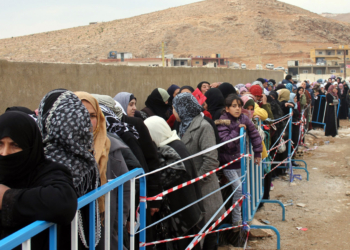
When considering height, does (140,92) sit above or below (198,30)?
below

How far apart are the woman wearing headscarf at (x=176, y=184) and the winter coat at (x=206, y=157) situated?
395 millimetres

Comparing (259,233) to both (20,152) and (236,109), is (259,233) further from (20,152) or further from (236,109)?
(20,152)

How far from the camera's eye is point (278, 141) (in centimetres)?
673

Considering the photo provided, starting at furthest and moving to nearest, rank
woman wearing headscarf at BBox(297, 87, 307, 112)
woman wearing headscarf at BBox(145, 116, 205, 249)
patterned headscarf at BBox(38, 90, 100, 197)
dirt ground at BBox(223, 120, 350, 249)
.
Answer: woman wearing headscarf at BBox(297, 87, 307, 112)
dirt ground at BBox(223, 120, 350, 249)
woman wearing headscarf at BBox(145, 116, 205, 249)
patterned headscarf at BBox(38, 90, 100, 197)

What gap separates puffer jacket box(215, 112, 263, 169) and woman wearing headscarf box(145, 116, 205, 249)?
3.05 feet

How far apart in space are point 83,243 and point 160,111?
381 centimetres

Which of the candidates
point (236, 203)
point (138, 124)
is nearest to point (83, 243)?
point (138, 124)

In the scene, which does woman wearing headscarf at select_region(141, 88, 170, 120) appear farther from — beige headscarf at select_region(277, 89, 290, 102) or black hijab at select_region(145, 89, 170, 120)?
beige headscarf at select_region(277, 89, 290, 102)

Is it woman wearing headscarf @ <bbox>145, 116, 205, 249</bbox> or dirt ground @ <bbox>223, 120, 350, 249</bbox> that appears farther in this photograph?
dirt ground @ <bbox>223, 120, 350, 249</bbox>

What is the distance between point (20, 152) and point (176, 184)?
61.7 inches

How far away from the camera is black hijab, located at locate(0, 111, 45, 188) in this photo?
60.3 inches

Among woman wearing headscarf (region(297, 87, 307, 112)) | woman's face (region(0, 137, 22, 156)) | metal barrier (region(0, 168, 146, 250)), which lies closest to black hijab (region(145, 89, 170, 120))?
metal barrier (region(0, 168, 146, 250))

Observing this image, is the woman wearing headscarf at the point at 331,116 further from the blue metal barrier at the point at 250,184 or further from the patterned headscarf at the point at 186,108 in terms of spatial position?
the patterned headscarf at the point at 186,108

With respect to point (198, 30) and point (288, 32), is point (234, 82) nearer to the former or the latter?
point (198, 30)
